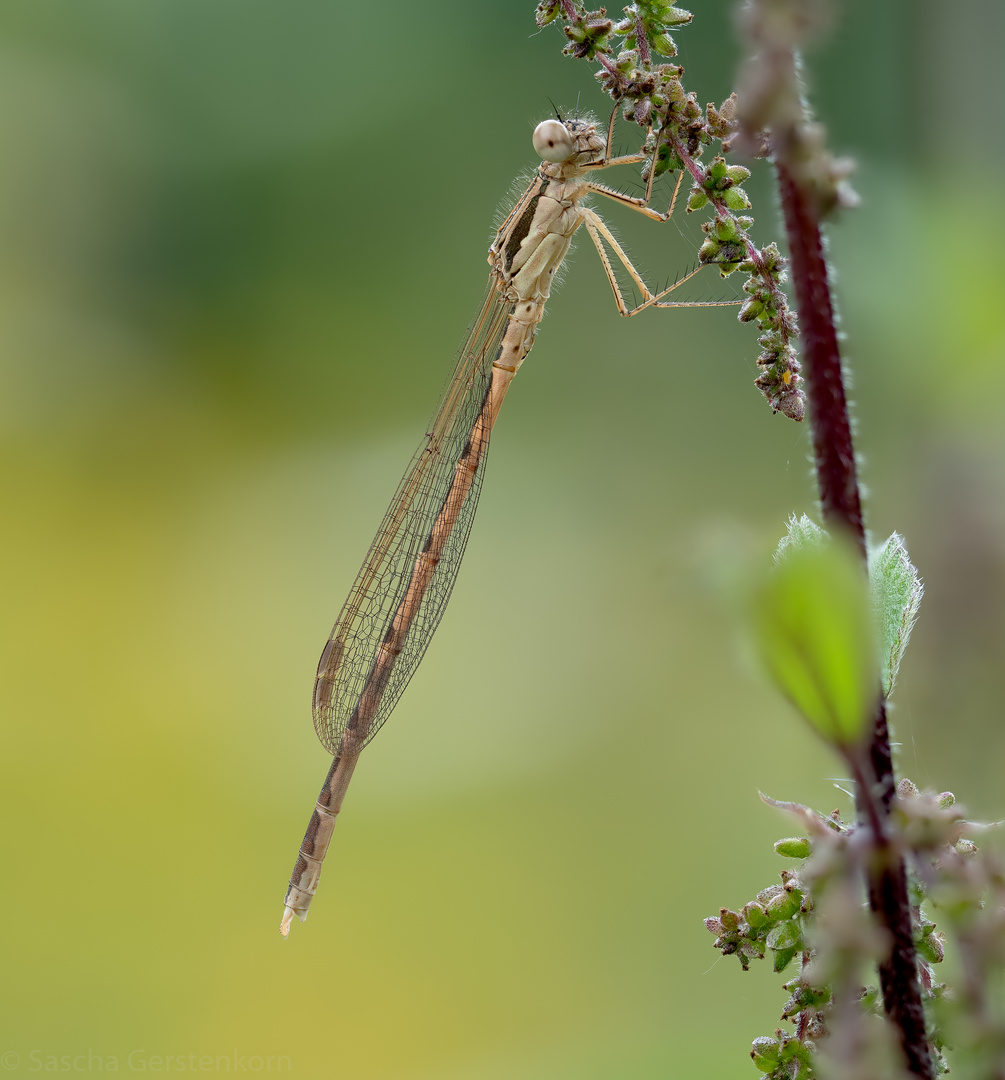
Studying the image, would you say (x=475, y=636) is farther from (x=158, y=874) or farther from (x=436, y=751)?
(x=158, y=874)

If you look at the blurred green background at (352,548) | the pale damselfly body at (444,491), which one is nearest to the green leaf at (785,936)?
the blurred green background at (352,548)

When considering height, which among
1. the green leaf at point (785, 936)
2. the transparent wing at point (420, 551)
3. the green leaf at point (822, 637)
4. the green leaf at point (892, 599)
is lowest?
the green leaf at point (785, 936)

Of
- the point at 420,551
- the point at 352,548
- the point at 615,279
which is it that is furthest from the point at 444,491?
the point at 352,548

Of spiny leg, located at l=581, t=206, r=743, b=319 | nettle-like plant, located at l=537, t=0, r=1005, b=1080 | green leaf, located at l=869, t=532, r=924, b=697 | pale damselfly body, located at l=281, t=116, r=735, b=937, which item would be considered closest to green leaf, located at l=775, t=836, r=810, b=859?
nettle-like plant, located at l=537, t=0, r=1005, b=1080

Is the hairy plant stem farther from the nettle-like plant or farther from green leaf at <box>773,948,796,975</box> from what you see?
green leaf at <box>773,948,796,975</box>

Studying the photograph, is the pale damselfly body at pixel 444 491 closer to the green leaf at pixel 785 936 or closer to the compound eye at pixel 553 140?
the compound eye at pixel 553 140

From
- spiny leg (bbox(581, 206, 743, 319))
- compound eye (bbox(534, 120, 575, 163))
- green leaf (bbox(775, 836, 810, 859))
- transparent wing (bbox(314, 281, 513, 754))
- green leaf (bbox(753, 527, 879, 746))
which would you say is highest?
compound eye (bbox(534, 120, 575, 163))
